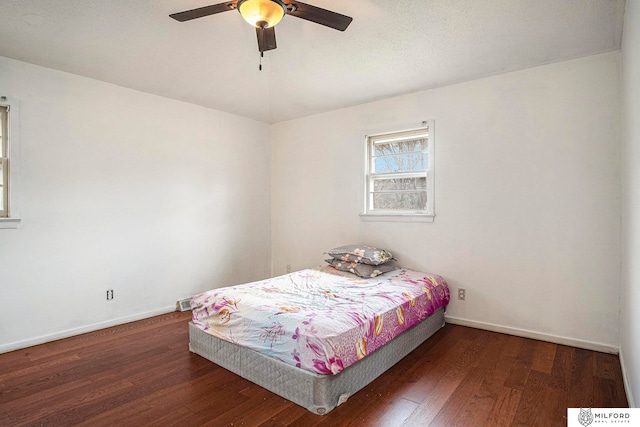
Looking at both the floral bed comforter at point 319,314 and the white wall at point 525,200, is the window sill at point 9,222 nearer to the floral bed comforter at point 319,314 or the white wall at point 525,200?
the floral bed comforter at point 319,314

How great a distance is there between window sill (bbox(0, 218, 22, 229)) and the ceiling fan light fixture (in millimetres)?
2713

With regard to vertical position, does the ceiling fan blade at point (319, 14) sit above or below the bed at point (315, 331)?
above

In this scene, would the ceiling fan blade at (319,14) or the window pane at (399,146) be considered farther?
the window pane at (399,146)

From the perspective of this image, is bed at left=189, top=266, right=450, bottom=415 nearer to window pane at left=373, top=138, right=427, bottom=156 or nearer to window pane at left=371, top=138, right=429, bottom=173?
window pane at left=371, top=138, right=429, bottom=173

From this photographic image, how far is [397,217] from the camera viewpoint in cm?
397

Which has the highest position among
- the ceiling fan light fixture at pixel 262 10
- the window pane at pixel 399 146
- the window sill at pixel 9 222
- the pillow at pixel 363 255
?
the ceiling fan light fixture at pixel 262 10

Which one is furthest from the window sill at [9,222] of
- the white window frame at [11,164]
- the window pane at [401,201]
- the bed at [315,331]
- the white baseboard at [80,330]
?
the window pane at [401,201]

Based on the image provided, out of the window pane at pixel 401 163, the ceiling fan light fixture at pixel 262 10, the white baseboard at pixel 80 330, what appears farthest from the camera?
the window pane at pixel 401 163

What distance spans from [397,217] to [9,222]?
3665 millimetres

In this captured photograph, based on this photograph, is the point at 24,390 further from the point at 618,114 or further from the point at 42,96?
the point at 618,114

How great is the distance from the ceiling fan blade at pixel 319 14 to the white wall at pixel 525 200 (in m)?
2.06

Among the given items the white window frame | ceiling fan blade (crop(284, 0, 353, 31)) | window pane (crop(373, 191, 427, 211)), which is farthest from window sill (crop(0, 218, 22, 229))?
window pane (crop(373, 191, 427, 211))

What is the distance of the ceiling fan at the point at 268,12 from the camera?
1.83m

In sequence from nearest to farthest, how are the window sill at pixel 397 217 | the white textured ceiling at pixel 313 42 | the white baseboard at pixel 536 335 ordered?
the white textured ceiling at pixel 313 42 < the white baseboard at pixel 536 335 < the window sill at pixel 397 217
